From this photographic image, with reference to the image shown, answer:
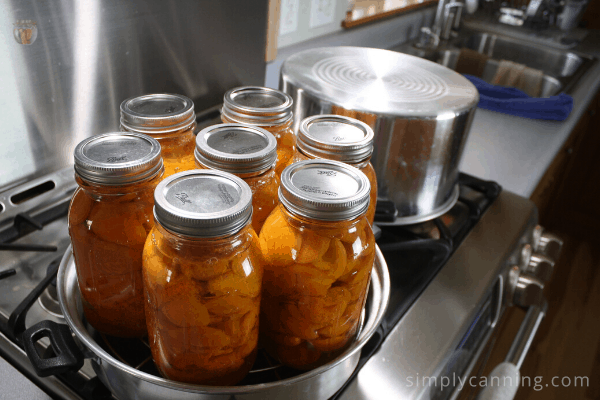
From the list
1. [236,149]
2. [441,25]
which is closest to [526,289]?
[236,149]

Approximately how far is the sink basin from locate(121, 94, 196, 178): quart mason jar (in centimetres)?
137

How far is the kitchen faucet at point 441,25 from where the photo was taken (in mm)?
1742

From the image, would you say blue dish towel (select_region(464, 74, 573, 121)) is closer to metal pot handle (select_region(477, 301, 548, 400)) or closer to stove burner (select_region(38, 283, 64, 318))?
metal pot handle (select_region(477, 301, 548, 400))

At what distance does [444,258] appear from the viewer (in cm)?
66

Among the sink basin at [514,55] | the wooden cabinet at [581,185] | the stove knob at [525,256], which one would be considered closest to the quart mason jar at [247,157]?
the stove knob at [525,256]

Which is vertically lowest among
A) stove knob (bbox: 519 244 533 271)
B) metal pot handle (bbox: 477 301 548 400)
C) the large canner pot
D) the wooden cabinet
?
the wooden cabinet

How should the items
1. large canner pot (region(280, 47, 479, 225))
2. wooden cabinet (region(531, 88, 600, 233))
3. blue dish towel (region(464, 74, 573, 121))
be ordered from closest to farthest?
large canner pot (region(280, 47, 479, 225)) < blue dish towel (region(464, 74, 573, 121)) < wooden cabinet (region(531, 88, 600, 233))

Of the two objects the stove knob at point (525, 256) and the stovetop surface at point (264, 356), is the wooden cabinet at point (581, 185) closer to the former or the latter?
the stove knob at point (525, 256)

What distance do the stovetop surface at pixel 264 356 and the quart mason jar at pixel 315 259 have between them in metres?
0.05

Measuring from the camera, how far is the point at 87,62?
2.07 feet

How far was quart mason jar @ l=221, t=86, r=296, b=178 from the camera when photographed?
1.53 ft

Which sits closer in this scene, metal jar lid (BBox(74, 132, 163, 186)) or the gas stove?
metal jar lid (BBox(74, 132, 163, 186))

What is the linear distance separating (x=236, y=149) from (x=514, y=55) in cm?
188

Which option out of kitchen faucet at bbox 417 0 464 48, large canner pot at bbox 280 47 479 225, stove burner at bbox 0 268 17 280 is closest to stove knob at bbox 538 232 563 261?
large canner pot at bbox 280 47 479 225
